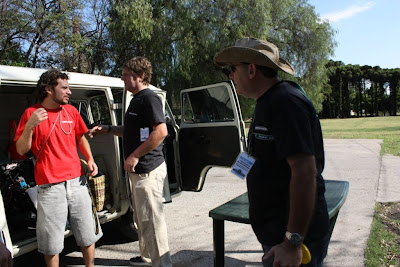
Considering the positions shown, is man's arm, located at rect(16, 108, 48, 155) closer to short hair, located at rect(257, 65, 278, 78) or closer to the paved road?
the paved road

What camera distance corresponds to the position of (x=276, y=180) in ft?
5.12

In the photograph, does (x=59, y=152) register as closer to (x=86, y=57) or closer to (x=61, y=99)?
(x=61, y=99)

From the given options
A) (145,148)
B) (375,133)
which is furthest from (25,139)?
(375,133)

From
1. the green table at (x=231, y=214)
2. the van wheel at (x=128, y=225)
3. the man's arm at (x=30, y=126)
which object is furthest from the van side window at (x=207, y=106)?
the man's arm at (x=30, y=126)

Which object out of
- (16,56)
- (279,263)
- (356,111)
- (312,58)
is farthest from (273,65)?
(356,111)

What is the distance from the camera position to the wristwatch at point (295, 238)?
1.42 meters

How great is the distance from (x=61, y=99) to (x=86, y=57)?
12.8 meters

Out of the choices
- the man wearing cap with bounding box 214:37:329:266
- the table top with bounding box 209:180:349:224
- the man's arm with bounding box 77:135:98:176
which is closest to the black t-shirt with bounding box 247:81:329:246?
the man wearing cap with bounding box 214:37:329:266

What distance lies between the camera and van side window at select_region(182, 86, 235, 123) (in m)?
4.35

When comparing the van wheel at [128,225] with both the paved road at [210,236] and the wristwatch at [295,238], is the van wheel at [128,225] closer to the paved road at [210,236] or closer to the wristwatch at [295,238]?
the paved road at [210,236]

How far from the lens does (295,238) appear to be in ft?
4.65

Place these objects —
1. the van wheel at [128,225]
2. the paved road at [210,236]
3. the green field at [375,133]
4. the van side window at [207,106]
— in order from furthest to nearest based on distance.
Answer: the green field at [375,133] → the van side window at [207,106] → the van wheel at [128,225] → the paved road at [210,236]

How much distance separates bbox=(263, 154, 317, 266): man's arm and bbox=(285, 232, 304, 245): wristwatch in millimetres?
12

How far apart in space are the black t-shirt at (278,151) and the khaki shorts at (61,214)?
1.79 meters
